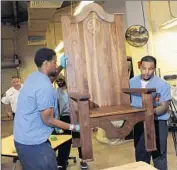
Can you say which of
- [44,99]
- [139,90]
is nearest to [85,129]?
[44,99]

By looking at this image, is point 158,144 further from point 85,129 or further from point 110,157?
point 110,157

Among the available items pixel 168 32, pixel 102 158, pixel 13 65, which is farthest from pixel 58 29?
pixel 102 158

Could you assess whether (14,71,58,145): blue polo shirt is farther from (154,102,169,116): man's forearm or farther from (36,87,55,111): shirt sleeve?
(154,102,169,116): man's forearm

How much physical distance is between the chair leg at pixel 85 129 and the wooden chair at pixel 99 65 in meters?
0.17

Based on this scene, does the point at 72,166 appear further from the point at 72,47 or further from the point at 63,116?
the point at 72,47

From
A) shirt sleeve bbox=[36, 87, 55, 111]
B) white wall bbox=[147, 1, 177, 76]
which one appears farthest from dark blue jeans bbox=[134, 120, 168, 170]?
white wall bbox=[147, 1, 177, 76]

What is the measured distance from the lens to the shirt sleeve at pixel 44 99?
1718 millimetres

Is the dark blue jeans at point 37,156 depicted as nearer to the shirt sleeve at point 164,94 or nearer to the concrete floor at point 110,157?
the shirt sleeve at point 164,94

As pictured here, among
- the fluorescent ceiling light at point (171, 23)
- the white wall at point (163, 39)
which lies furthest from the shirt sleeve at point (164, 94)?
the white wall at point (163, 39)

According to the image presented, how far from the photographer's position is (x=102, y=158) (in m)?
4.25

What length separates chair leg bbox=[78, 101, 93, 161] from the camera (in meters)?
1.55

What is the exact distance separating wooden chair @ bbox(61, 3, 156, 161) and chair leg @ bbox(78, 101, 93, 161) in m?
0.17

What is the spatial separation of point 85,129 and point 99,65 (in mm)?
542

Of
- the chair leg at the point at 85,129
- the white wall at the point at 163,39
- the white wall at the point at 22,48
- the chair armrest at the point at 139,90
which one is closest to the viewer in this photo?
the chair leg at the point at 85,129
